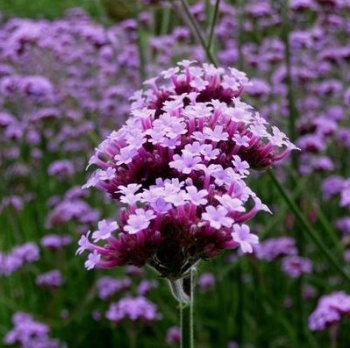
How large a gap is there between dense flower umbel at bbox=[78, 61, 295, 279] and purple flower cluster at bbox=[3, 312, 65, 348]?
1518mm

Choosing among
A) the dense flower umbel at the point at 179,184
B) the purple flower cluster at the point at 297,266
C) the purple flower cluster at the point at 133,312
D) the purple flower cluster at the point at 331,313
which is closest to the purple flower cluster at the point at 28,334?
the purple flower cluster at the point at 133,312

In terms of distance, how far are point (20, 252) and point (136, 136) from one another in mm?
1967

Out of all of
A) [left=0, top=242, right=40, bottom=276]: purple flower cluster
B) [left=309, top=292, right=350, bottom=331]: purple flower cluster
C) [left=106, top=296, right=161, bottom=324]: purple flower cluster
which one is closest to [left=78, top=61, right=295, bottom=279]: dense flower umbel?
[left=309, top=292, right=350, bottom=331]: purple flower cluster

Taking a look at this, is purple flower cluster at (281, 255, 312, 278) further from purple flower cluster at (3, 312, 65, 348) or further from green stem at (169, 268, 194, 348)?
green stem at (169, 268, 194, 348)

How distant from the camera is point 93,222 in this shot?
131 inches

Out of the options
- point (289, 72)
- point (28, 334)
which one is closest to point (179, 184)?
point (289, 72)

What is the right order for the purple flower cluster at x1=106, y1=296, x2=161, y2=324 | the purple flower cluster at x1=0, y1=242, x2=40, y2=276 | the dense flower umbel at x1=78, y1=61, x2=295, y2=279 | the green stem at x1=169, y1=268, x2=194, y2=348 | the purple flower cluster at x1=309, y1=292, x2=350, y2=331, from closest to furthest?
1. the dense flower umbel at x1=78, y1=61, x2=295, y2=279
2. the green stem at x1=169, y1=268, x2=194, y2=348
3. the purple flower cluster at x1=309, y1=292, x2=350, y2=331
4. the purple flower cluster at x1=106, y1=296, x2=161, y2=324
5. the purple flower cluster at x1=0, y1=242, x2=40, y2=276

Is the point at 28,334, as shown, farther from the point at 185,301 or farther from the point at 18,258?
the point at 185,301

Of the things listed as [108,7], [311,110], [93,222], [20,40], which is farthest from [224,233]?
[108,7]

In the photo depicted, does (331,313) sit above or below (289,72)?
below

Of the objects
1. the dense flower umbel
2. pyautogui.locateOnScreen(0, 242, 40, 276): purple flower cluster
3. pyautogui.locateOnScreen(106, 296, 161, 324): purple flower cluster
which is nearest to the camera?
the dense flower umbel

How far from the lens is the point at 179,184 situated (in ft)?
3.50

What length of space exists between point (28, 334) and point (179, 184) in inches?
67.4

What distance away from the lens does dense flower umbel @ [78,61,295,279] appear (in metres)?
1.05
